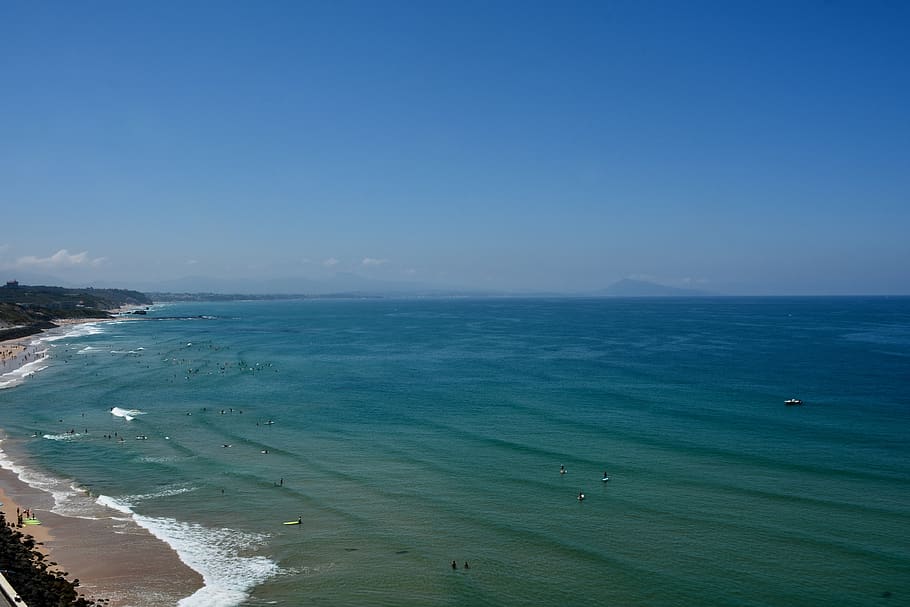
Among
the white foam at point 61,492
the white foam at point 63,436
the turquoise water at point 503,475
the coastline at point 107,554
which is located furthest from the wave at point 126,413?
the coastline at point 107,554

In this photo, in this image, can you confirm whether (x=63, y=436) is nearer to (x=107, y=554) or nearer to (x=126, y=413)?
(x=126, y=413)

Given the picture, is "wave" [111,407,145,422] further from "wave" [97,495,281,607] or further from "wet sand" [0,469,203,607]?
"wave" [97,495,281,607]

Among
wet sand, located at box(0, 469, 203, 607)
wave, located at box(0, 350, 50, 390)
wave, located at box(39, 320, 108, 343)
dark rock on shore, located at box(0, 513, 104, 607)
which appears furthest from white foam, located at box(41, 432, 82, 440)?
wave, located at box(39, 320, 108, 343)

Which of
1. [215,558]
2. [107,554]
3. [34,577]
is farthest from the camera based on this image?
[107,554]

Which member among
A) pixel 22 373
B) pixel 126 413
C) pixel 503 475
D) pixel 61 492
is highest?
pixel 22 373

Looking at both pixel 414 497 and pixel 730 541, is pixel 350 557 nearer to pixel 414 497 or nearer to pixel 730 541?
pixel 414 497

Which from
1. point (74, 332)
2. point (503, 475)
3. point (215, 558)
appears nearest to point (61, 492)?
point (215, 558)
